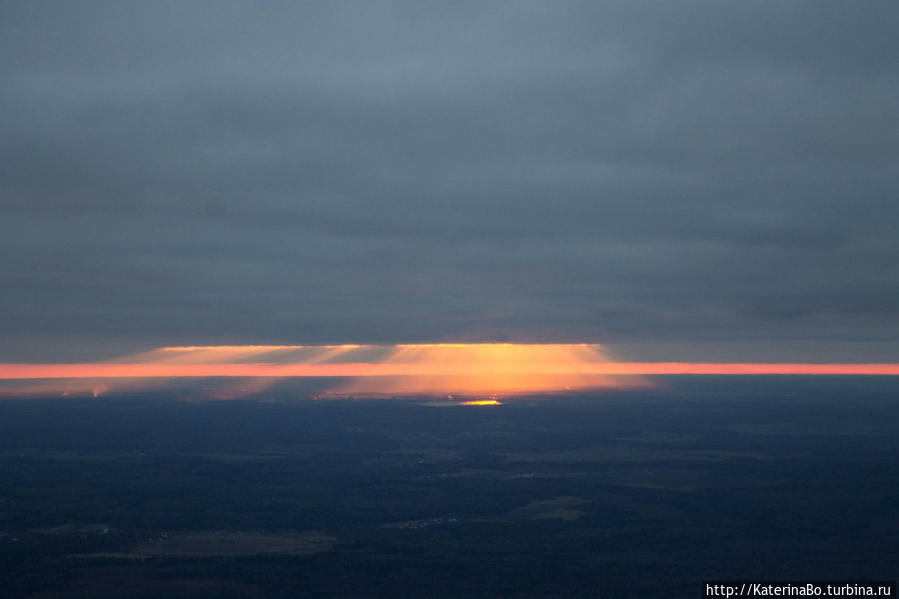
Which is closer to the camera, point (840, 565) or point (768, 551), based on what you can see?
A: point (840, 565)

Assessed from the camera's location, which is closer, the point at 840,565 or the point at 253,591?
the point at 253,591

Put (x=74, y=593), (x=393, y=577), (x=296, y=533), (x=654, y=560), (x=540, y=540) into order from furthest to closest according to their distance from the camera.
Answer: (x=296, y=533), (x=540, y=540), (x=654, y=560), (x=393, y=577), (x=74, y=593)

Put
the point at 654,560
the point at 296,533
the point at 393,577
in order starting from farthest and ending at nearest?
the point at 296,533, the point at 654,560, the point at 393,577


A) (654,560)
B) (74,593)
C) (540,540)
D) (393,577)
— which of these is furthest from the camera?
(540,540)

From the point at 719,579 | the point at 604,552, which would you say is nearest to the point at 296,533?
the point at 604,552

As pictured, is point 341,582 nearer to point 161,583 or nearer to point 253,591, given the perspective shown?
point 253,591

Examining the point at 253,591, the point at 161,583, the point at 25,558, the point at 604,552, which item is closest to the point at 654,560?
the point at 604,552

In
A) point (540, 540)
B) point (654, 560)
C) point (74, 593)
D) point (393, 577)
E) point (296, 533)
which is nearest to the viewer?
point (74, 593)

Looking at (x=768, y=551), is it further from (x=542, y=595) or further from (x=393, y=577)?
(x=393, y=577)
